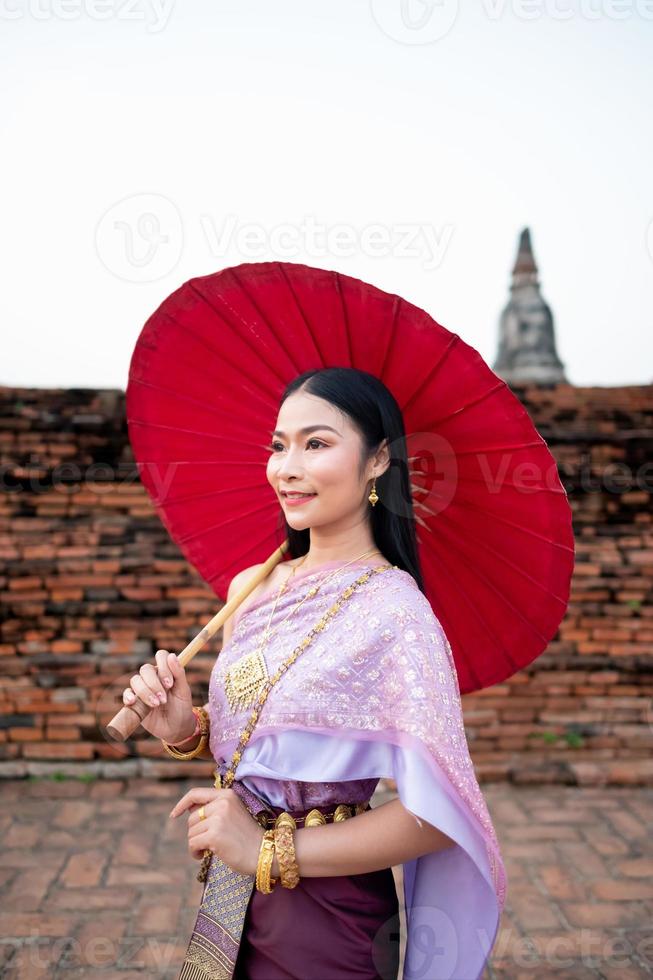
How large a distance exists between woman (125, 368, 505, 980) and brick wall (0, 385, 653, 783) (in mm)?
2909

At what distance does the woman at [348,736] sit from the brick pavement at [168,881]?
1.67 meters

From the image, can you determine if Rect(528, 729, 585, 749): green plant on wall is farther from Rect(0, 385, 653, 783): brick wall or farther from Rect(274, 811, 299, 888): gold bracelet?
Rect(274, 811, 299, 888): gold bracelet

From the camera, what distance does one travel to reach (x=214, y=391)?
162 centimetres

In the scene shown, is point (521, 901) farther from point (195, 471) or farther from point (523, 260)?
point (523, 260)

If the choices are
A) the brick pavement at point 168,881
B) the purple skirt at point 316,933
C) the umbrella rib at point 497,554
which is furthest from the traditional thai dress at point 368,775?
the brick pavement at point 168,881

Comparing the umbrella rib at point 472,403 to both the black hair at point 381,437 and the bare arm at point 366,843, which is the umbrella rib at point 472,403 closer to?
the black hair at point 381,437

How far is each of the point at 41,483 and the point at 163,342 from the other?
3.64 meters

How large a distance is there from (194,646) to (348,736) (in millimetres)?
400

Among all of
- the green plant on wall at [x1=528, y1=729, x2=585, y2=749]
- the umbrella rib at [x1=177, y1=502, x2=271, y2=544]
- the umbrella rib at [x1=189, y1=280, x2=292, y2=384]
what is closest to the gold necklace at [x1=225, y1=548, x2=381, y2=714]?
the umbrella rib at [x1=177, y1=502, x2=271, y2=544]

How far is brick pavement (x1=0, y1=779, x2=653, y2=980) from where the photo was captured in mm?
2658

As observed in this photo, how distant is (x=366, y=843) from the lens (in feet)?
3.82

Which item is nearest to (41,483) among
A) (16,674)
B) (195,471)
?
(16,674)

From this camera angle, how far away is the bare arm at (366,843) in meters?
1.15

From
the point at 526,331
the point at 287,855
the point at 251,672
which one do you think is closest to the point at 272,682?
the point at 251,672
